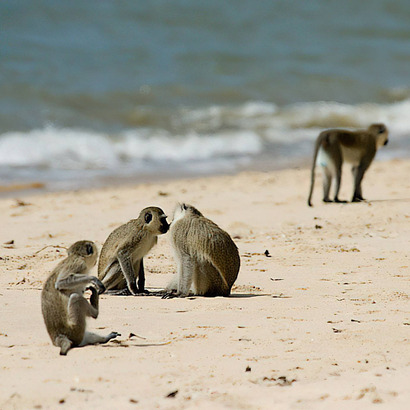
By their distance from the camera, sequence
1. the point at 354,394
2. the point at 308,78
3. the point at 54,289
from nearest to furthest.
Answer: the point at 354,394
the point at 54,289
the point at 308,78

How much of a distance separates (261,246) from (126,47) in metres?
19.3

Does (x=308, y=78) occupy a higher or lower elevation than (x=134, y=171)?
higher

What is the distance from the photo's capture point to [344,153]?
45.0 feet

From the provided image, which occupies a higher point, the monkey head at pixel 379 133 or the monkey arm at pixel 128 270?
the monkey head at pixel 379 133

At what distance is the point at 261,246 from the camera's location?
9328 mm

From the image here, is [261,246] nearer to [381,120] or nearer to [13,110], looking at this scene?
[13,110]

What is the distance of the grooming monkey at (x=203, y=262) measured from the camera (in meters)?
7.29

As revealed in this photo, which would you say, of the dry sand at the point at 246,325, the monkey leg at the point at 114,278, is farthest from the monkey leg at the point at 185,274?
the monkey leg at the point at 114,278

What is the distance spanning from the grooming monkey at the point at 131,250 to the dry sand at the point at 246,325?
1.18 feet

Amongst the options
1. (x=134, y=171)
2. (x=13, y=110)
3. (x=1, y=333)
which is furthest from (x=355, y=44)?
(x=1, y=333)

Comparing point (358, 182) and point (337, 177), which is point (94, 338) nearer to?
point (337, 177)

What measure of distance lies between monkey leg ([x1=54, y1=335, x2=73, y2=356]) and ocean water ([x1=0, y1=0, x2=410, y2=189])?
9372 mm

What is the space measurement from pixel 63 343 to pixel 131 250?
228 cm

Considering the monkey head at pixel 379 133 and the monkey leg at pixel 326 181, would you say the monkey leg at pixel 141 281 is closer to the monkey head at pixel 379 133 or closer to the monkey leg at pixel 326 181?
the monkey leg at pixel 326 181
